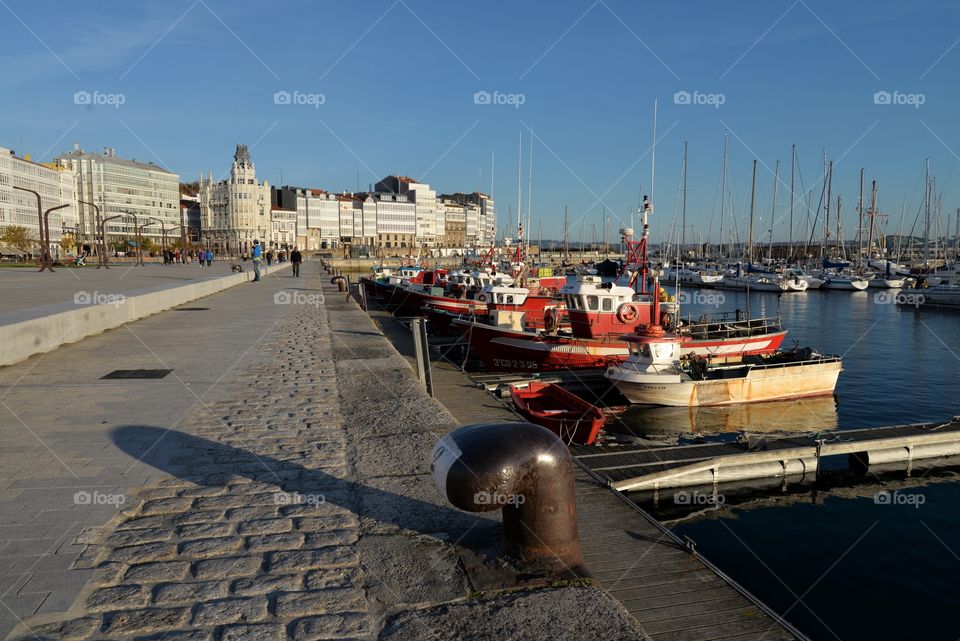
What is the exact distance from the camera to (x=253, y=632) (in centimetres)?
395

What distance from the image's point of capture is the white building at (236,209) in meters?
160

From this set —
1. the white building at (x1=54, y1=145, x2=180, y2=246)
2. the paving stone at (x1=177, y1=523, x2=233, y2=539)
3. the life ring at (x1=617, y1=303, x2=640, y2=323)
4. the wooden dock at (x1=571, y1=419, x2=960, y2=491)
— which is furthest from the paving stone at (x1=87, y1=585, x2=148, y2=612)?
the white building at (x1=54, y1=145, x2=180, y2=246)

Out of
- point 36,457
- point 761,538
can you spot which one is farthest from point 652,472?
point 36,457

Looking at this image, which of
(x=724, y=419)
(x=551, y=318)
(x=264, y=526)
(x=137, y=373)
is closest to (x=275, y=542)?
(x=264, y=526)

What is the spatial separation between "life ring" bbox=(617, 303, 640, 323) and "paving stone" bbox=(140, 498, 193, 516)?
21512mm

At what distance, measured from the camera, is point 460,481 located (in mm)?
4730

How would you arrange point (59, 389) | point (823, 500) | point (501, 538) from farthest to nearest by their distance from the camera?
point (823, 500) → point (59, 389) → point (501, 538)

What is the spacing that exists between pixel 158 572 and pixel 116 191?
167950 millimetres

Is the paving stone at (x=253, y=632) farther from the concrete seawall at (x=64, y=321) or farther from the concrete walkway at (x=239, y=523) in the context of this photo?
the concrete seawall at (x=64, y=321)

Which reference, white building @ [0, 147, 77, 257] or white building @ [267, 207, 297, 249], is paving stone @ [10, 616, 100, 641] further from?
white building @ [267, 207, 297, 249]

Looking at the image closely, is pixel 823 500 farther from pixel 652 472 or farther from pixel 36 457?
pixel 36 457

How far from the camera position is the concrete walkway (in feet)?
13.5

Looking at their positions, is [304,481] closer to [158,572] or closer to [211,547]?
[211,547]

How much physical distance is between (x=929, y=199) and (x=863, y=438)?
87200 millimetres
